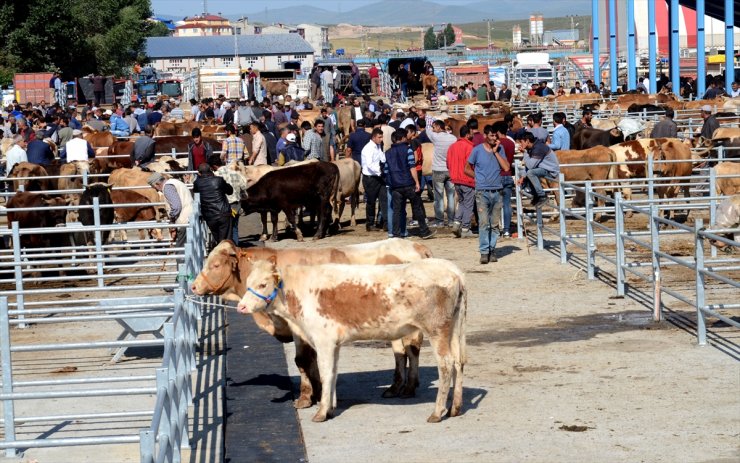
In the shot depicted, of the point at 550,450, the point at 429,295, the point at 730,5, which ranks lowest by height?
the point at 550,450

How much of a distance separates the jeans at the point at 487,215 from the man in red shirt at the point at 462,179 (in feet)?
5.36

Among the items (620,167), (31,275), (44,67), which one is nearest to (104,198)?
(31,275)

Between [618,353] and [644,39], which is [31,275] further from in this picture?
[644,39]

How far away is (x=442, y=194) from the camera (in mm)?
20125

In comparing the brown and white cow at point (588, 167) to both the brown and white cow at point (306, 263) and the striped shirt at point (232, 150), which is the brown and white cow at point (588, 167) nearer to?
the striped shirt at point (232, 150)

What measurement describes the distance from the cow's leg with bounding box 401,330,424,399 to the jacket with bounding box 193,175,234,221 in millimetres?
6555

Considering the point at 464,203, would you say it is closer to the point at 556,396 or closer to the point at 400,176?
the point at 400,176

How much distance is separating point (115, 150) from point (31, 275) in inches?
339

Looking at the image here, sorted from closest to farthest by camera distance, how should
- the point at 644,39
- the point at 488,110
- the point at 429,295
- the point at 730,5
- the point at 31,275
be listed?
the point at 429,295 < the point at 31,275 < the point at 488,110 < the point at 730,5 < the point at 644,39

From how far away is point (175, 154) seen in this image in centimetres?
2422

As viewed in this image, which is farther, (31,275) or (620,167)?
(620,167)

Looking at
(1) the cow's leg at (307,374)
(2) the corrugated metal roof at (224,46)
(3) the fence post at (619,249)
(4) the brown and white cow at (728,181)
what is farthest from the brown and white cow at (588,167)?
(2) the corrugated metal roof at (224,46)

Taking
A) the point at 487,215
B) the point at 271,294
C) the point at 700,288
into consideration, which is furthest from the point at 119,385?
the point at 487,215

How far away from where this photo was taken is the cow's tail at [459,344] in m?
9.29
